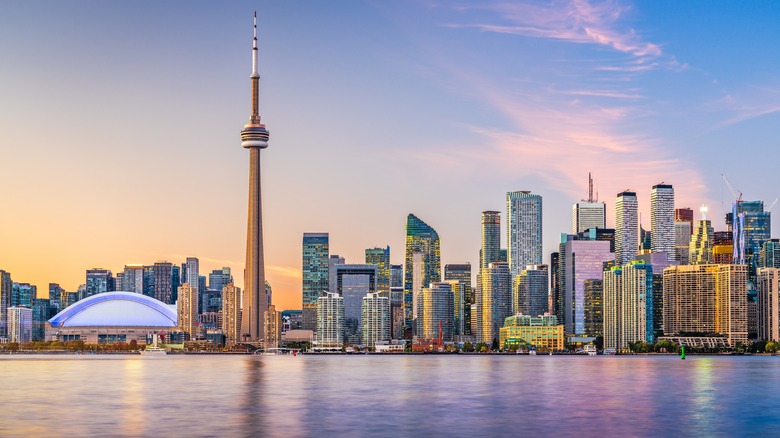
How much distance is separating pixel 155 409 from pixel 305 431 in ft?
82.2

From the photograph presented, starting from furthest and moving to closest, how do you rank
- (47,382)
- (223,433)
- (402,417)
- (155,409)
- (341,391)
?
(47,382), (341,391), (155,409), (402,417), (223,433)

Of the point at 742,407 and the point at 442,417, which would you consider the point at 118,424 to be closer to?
the point at 442,417

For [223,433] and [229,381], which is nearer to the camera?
[223,433]

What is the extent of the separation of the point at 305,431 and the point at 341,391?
4890 cm

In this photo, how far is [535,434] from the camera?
7638cm

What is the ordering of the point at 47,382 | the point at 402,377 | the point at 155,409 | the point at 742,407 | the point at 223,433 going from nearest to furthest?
the point at 223,433 → the point at 155,409 → the point at 742,407 → the point at 47,382 → the point at 402,377

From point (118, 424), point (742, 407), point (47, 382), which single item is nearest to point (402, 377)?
point (47, 382)

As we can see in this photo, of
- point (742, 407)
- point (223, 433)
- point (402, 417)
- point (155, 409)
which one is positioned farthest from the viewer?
point (742, 407)

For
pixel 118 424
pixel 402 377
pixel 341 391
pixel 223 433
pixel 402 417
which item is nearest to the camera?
pixel 223 433

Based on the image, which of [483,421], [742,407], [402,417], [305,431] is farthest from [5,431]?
[742,407]

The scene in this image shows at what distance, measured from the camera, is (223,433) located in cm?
7556

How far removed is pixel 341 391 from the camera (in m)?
126

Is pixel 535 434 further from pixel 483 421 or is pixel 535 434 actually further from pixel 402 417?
pixel 402 417

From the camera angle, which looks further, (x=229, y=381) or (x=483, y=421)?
(x=229, y=381)
